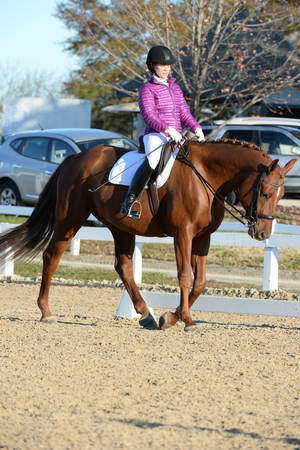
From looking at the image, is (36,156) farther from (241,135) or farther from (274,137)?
(274,137)

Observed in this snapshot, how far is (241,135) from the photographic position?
24078 mm

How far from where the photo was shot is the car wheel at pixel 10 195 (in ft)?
70.5

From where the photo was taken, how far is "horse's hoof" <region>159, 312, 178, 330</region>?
932cm

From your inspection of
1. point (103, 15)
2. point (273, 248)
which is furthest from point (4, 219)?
point (273, 248)

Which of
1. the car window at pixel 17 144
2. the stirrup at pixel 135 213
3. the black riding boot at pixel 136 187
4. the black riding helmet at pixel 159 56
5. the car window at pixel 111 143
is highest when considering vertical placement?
the black riding helmet at pixel 159 56

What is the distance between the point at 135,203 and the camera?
9273mm

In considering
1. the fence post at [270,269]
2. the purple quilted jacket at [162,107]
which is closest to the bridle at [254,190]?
the purple quilted jacket at [162,107]

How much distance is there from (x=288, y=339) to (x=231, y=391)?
2.53 meters

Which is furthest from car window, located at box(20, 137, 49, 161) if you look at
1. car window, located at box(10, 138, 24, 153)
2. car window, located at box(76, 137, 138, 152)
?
car window, located at box(76, 137, 138, 152)

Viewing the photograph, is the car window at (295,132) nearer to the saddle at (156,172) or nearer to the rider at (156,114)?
the rider at (156,114)

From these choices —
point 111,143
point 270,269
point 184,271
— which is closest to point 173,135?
point 184,271

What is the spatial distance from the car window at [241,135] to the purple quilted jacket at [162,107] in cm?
1450

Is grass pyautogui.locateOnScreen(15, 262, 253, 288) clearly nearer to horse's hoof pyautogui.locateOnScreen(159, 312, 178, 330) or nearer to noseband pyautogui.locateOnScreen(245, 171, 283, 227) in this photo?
horse's hoof pyautogui.locateOnScreen(159, 312, 178, 330)

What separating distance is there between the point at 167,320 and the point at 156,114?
202 cm
